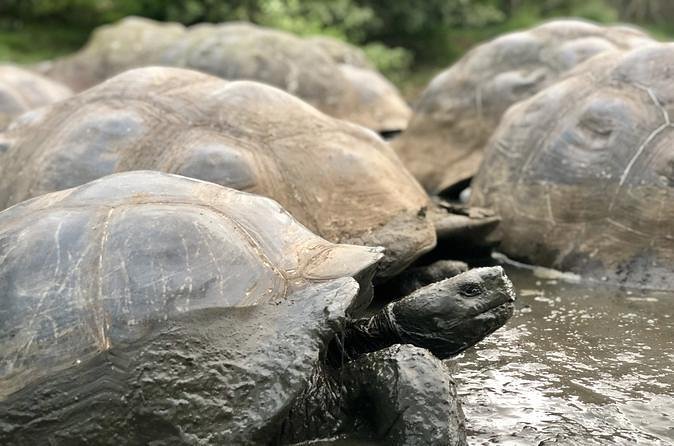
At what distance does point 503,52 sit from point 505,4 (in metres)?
15.7

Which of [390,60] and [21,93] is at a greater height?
[21,93]

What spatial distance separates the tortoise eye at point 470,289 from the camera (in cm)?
310

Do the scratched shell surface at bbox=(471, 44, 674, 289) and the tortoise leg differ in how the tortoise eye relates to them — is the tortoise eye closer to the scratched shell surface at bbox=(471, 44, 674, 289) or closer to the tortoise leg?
the tortoise leg

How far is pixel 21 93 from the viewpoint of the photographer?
8.87 meters

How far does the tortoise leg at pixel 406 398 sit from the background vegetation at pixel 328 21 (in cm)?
1347

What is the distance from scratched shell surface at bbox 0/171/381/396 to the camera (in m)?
2.70

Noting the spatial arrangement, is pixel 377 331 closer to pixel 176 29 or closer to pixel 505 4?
pixel 176 29

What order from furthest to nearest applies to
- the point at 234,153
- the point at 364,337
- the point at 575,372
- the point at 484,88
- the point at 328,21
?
the point at 328,21, the point at 484,88, the point at 234,153, the point at 575,372, the point at 364,337

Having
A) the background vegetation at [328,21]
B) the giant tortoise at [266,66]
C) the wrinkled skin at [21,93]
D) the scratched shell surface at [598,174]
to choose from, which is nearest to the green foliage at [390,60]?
the background vegetation at [328,21]

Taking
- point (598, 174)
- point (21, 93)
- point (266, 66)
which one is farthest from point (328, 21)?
point (598, 174)

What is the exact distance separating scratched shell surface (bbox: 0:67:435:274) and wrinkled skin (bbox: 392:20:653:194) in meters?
2.79

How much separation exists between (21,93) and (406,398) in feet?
23.5

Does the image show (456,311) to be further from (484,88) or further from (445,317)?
(484,88)

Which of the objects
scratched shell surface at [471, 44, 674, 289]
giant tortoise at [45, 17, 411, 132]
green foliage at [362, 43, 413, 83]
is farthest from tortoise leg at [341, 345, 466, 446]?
green foliage at [362, 43, 413, 83]
